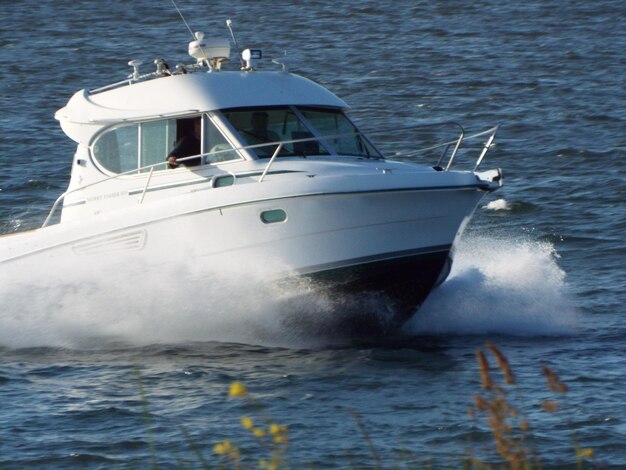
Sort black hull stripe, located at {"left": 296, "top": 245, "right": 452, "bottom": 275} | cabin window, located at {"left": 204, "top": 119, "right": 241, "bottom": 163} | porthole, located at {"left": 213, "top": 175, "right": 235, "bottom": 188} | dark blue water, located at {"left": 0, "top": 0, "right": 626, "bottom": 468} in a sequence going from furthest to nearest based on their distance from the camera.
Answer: cabin window, located at {"left": 204, "top": 119, "right": 241, "bottom": 163} < porthole, located at {"left": 213, "top": 175, "right": 235, "bottom": 188} < black hull stripe, located at {"left": 296, "top": 245, "right": 452, "bottom": 275} < dark blue water, located at {"left": 0, "top": 0, "right": 626, "bottom": 468}

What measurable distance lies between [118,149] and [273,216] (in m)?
2.14

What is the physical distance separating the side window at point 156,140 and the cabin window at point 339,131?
129 cm

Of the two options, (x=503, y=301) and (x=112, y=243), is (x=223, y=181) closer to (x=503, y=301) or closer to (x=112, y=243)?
(x=112, y=243)

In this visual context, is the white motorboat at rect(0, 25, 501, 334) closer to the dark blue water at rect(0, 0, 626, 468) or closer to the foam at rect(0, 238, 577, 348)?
the foam at rect(0, 238, 577, 348)

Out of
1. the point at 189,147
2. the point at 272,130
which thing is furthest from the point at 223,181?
the point at 272,130

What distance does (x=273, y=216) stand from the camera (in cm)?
1152

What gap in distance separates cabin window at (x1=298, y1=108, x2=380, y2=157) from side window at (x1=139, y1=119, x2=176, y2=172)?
129 cm

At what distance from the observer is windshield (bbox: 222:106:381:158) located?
1245cm

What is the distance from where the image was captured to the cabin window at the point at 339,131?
42.2 ft

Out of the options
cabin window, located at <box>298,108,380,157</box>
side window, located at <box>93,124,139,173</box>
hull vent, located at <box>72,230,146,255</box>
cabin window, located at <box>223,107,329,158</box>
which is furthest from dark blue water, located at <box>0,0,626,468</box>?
cabin window, located at <box>298,108,380,157</box>

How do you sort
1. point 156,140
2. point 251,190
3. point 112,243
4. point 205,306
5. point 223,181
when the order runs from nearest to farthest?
point 251,190 → point 223,181 → point 112,243 → point 205,306 → point 156,140

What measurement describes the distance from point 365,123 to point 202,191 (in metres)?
12.8

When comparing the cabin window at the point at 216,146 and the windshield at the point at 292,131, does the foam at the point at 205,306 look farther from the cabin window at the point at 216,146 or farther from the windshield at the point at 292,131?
the windshield at the point at 292,131

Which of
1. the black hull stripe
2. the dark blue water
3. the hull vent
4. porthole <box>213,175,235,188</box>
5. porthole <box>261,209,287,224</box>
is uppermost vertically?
porthole <box>213,175,235,188</box>
